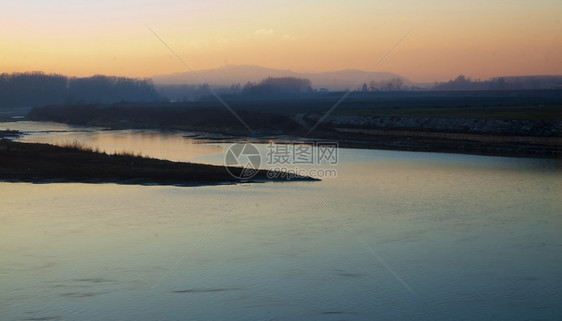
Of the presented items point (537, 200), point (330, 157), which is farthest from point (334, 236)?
point (330, 157)

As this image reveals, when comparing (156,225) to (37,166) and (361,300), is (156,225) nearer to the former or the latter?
(361,300)

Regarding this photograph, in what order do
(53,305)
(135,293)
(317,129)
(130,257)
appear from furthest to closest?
(317,129) < (130,257) < (135,293) < (53,305)

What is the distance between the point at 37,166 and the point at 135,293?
1876 centimetres

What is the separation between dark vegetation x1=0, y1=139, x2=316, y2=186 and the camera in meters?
25.5

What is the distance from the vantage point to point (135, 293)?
11789 mm

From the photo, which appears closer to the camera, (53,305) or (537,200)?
(53,305)
